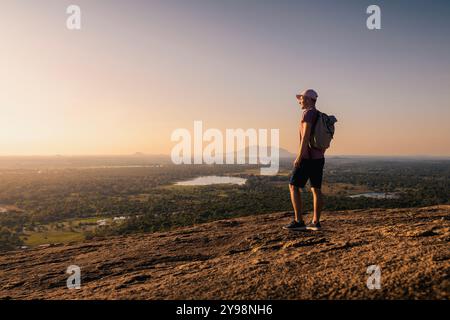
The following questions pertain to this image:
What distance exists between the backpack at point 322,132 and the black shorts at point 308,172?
0.90 ft

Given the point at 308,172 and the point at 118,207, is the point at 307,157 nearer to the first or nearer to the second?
the point at 308,172

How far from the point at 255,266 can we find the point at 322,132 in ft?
8.12

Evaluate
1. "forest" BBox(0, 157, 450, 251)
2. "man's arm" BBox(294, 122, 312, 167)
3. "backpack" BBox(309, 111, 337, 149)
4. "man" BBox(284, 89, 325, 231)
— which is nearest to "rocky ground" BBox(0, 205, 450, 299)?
"man" BBox(284, 89, 325, 231)

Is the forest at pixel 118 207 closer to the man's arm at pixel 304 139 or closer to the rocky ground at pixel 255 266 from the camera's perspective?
the rocky ground at pixel 255 266

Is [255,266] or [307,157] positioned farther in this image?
[307,157]

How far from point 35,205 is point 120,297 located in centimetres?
Result: 8524

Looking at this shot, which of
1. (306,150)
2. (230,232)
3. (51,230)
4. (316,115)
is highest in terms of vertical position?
(316,115)

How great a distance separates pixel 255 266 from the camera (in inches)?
167

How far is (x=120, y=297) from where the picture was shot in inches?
147

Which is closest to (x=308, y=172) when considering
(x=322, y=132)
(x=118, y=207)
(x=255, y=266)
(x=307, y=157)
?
(x=307, y=157)

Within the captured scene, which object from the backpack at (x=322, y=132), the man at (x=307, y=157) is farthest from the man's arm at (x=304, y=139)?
the backpack at (x=322, y=132)

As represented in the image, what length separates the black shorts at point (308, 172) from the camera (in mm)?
5656
